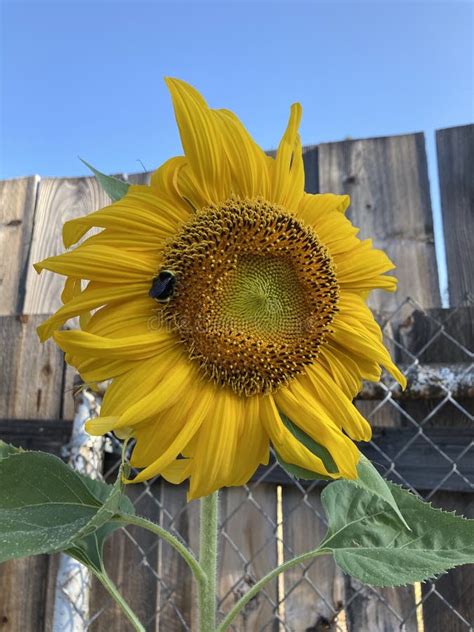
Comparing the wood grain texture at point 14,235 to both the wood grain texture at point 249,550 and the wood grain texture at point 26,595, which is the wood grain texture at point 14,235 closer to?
the wood grain texture at point 26,595

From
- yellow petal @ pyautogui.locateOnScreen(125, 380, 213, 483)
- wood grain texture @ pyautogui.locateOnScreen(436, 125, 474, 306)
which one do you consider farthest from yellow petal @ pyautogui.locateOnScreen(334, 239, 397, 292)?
wood grain texture @ pyautogui.locateOnScreen(436, 125, 474, 306)

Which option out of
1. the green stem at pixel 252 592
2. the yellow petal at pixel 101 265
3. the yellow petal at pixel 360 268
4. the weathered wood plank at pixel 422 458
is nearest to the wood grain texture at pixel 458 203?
the weathered wood plank at pixel 422 458

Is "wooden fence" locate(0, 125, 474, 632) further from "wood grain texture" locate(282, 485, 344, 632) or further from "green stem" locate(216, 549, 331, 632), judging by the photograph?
"green stem" locate(216, 549, 331, 632)

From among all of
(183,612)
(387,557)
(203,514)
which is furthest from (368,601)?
(203,514)

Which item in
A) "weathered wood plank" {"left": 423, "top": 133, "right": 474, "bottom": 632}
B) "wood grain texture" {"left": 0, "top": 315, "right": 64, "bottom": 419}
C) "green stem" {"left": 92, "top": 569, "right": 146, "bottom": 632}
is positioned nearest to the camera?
"green stem" {"left": 92, "top": 569, "right": 146, "bottom": 632}

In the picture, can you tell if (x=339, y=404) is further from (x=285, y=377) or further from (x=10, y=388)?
(x=10, y=388)
